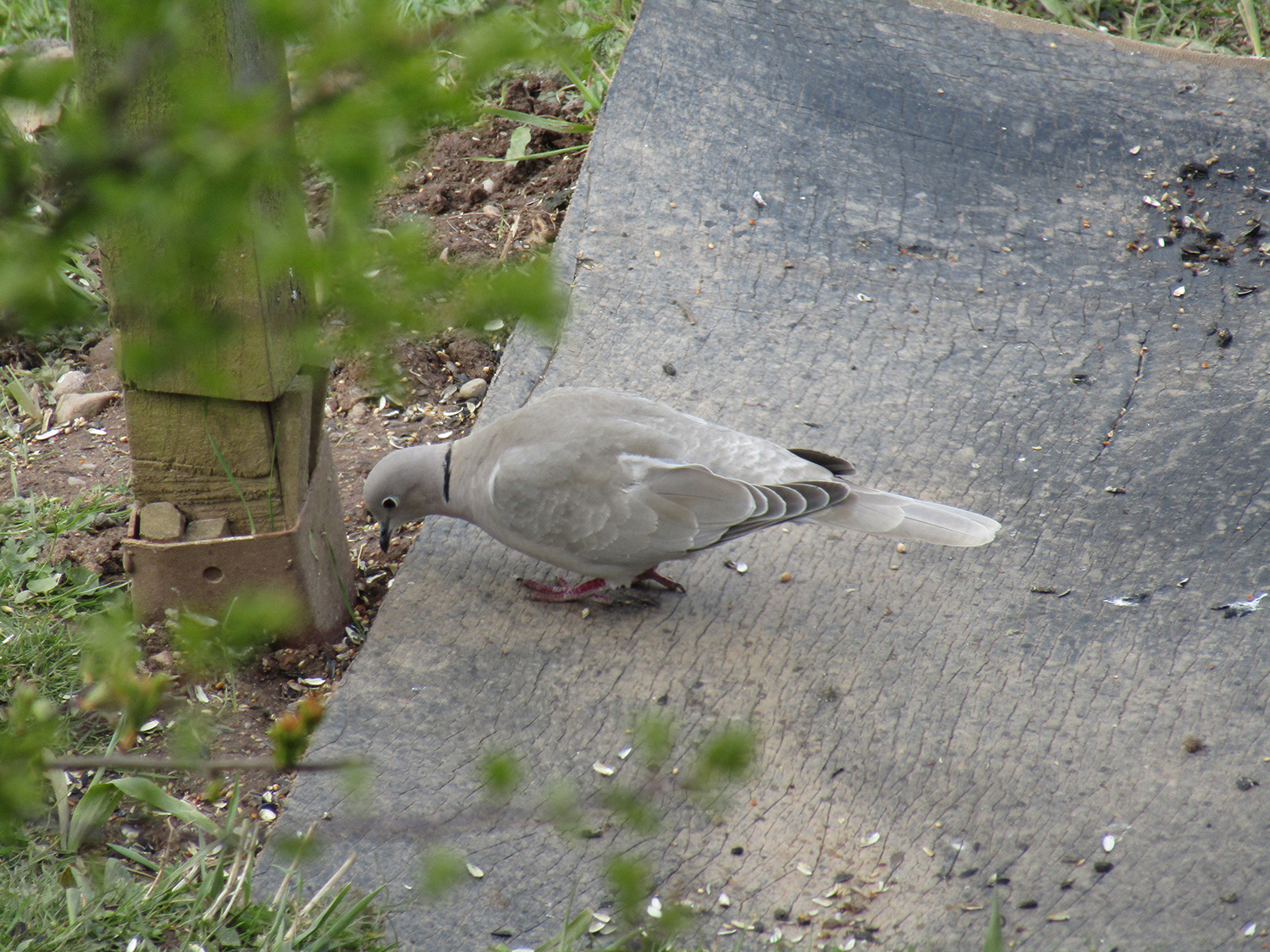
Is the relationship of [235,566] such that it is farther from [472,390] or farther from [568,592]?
[472,390]

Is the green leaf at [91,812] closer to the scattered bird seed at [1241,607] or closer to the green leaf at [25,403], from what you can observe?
the green leaf at [25,403]

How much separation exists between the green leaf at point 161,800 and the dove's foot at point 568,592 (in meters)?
0.90

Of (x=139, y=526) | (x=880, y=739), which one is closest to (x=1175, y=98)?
(x=880, y=739)

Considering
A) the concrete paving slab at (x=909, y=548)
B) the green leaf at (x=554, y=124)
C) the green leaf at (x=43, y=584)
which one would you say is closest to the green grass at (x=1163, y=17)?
the concrete paving slab at (x=909, y=548)

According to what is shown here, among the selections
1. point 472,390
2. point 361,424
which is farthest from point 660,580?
point 361,424

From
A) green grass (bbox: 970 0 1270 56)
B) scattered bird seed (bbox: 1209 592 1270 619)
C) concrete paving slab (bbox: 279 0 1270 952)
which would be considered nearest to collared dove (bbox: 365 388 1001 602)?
concrete paving slab (bbox: 279 0 1270 952)

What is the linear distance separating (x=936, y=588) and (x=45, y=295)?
231 centimetres

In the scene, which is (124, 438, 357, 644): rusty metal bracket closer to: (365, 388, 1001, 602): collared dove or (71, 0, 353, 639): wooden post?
(71, 0, 353, 639): wooden post

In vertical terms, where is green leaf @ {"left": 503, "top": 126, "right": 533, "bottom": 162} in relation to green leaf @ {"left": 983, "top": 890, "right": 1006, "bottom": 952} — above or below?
above

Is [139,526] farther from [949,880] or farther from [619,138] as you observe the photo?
[619,138]

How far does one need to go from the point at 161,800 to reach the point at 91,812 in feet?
0.44

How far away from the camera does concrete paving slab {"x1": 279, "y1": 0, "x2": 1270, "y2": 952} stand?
6.59 ft

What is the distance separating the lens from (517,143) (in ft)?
14.9

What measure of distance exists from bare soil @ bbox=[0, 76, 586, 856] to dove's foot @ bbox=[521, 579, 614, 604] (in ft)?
1.47
